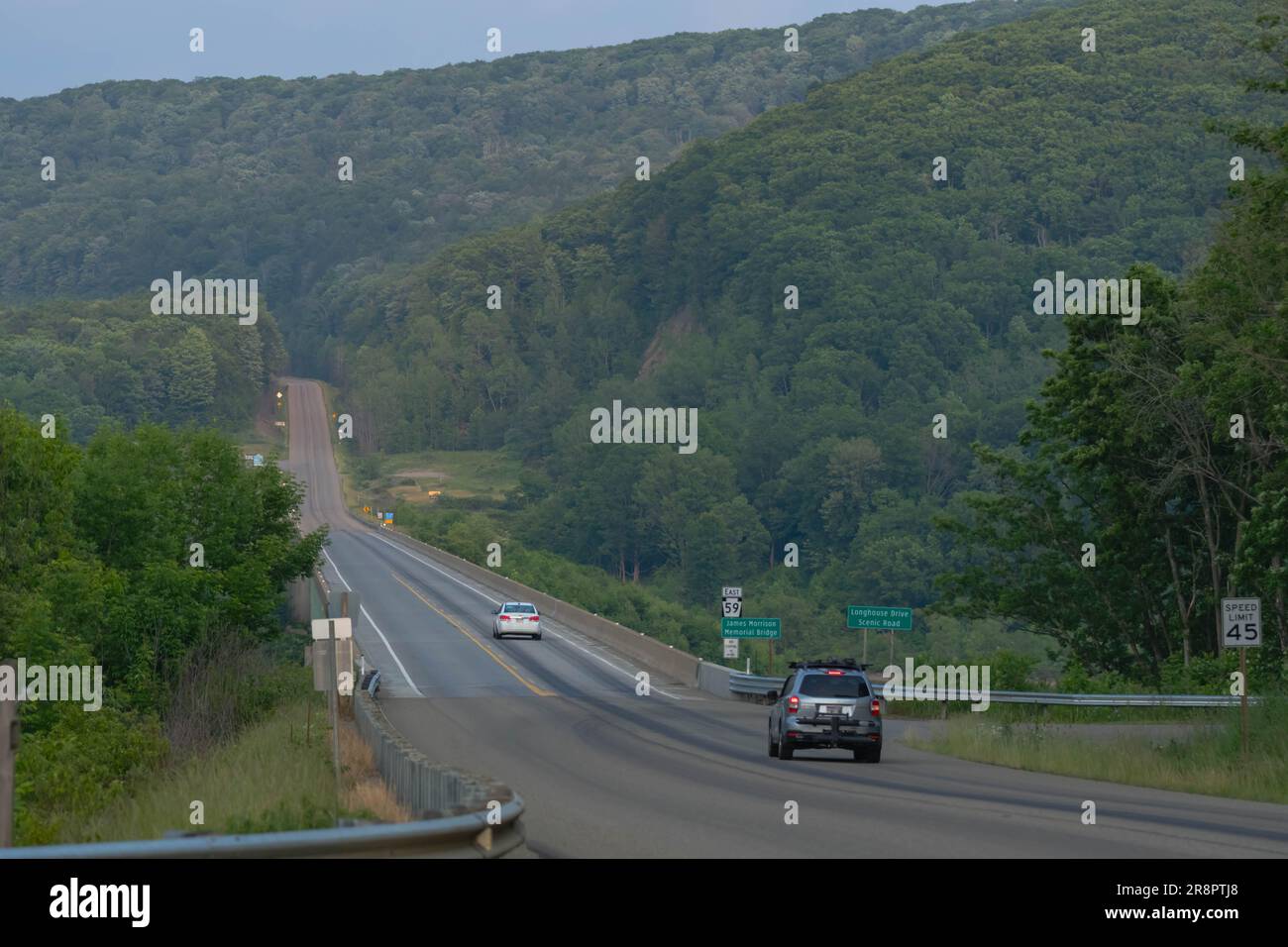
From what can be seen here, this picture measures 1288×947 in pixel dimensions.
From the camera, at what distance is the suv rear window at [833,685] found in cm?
2609

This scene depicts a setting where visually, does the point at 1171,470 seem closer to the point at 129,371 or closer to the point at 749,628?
the point at 749,628

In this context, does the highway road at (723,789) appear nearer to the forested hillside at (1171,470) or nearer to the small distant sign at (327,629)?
the small distant sign at (327,629)

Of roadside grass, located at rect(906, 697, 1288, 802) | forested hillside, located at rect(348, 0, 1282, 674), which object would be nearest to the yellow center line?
roadside grass, located at rect(906, 697, 1288, 802)

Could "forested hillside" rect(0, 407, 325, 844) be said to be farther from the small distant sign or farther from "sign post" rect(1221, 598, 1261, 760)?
"sign post" rect(1221, 598, 1261, 760)

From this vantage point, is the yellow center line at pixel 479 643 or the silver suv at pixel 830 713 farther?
the yellow center line at pixel 479 643

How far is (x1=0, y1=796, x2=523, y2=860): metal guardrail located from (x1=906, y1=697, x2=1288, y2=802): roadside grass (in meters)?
12.0

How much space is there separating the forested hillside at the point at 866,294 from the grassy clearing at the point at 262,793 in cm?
9744

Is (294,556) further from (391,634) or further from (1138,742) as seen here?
(1138,742)

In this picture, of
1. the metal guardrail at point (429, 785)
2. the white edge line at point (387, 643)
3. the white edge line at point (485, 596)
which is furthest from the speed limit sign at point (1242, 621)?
the white edge line at point (485, 596)

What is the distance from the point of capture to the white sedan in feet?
196

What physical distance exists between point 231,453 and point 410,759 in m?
46.7

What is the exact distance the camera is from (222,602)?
171 ft

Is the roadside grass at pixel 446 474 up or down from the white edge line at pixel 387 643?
up
